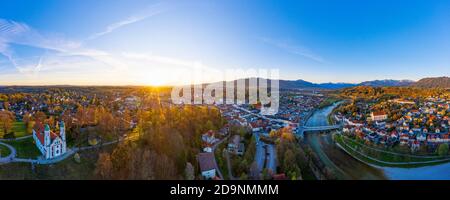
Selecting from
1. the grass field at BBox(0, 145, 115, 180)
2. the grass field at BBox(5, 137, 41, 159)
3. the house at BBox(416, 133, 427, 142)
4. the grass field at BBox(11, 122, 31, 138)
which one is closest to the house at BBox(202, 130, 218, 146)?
the grass field at BBox(0, 145, 115, 180)

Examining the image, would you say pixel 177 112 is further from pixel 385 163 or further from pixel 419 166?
pixel 419 166

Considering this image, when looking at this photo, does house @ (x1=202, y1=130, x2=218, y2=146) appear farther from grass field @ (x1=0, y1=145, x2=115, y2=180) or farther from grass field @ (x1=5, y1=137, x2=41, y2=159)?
grass field @ (x1=5, y1=137, x2=41, y2=159)

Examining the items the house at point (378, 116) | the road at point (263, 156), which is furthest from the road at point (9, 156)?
the house at point (378, 116)

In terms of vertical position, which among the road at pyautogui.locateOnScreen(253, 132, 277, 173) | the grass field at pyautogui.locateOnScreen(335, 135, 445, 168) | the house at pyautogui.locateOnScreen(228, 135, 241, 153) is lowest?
the grass field at pyautogui.locateOnScreen(335, 135, 445, 168)

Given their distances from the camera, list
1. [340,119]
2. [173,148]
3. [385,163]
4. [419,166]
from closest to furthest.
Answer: [173,148], [419,166], [385,163], [340,119]
